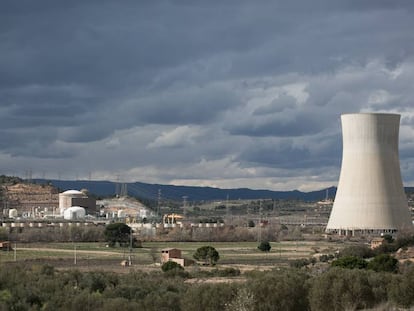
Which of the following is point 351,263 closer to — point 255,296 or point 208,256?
point 208,256

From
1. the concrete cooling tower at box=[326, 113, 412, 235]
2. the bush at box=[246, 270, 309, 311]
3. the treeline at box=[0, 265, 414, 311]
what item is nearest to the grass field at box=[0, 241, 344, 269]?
the concrete cooling tower at box=[326, 113, 412, 235]

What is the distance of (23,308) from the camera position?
22953mm

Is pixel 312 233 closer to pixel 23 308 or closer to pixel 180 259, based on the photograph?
pixel 180 259

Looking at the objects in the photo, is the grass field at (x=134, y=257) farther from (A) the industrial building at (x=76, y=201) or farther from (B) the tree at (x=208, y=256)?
(A) the industrial building at (x=76, y=201)

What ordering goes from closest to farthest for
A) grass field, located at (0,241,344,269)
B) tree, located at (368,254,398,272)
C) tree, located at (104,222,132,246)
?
tree, located at (368,254,398,272), grass field, located at (0,241,344,269), tree, located at (104,222,132,246)

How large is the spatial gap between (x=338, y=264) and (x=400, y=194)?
72.4ft

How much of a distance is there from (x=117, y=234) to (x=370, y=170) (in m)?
23.5

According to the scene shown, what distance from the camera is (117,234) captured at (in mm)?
70938

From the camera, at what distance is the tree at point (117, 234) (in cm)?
6975

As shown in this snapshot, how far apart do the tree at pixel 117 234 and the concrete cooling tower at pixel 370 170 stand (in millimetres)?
18649

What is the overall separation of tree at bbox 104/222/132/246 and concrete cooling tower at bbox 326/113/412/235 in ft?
61.2

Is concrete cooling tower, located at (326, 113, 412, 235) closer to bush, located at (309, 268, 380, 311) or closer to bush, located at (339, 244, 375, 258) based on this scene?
bush, located at (339, 244, 375, 258)

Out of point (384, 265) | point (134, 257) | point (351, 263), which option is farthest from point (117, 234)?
point (384, 265)

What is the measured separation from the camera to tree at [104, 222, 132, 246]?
69.8 m
